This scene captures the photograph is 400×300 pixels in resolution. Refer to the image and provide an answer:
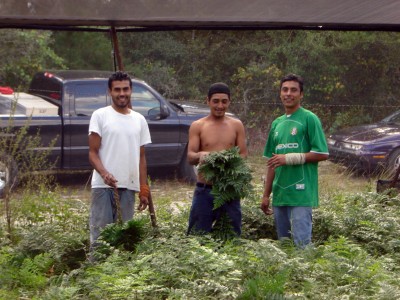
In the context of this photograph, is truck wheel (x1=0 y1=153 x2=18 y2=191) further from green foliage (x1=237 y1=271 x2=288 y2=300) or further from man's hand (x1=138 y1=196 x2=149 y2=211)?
green foliage (x1=237 y1=271 x2=288 y2=300)

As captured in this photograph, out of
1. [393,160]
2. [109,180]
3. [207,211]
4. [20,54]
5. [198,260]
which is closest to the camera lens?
[198,260]

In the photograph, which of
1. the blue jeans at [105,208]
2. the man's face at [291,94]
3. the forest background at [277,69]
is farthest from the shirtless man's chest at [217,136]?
the forest background at [277,69]

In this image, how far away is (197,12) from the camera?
288 inches

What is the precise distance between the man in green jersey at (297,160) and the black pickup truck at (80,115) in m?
5.68

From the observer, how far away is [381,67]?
1383 centimetres

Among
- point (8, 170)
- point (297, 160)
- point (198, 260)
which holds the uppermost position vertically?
point (297, 160)

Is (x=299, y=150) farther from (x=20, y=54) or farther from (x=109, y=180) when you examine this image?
(x=20, y=54)

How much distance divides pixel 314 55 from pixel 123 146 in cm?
787

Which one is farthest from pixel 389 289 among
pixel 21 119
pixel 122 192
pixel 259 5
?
pixel 21 119

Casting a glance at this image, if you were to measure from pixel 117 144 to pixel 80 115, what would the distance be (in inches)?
231

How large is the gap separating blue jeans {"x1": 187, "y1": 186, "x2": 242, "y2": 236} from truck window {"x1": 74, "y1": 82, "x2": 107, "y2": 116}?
19.7ft

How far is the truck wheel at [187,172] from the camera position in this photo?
12.8m

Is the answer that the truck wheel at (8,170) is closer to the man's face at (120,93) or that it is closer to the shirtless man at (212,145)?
the man's face at (120,93)

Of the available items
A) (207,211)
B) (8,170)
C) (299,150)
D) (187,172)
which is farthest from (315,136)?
(187,172)
